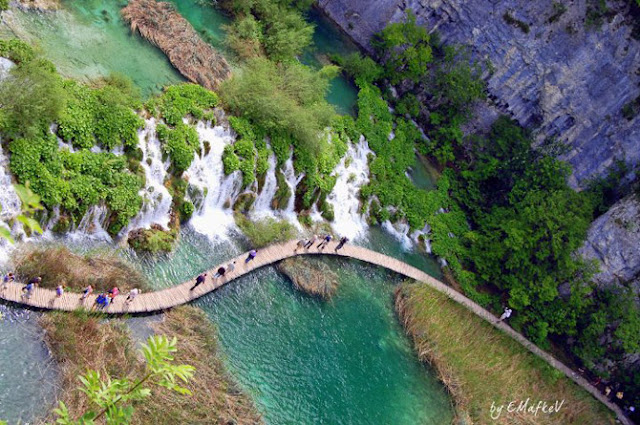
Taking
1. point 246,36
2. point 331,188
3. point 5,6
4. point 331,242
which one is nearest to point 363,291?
point 331,242

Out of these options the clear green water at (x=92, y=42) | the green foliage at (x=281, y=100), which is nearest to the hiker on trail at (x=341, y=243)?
the green foliage at (x=281, y=100)

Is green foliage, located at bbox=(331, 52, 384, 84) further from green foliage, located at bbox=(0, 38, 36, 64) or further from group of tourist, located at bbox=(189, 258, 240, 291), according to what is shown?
green foliage, located at bbox=(0, 38, 36, 64)

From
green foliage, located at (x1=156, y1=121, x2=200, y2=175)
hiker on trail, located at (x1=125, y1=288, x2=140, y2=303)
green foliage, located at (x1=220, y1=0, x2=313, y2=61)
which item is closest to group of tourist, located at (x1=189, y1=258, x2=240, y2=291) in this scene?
hiker on trail, located at (x1=125, y1=288, x2=140, y2=303)

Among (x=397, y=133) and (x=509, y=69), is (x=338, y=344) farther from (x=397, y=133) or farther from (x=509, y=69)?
(x=509, y=69)

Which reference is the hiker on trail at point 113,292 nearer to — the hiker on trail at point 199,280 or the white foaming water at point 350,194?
the hiker on trail at point 199,280

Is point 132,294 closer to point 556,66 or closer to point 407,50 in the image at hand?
point 407,50

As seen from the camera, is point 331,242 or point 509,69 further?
point 509,69

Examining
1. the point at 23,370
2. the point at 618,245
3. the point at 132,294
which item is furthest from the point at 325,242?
the point at 618,245
